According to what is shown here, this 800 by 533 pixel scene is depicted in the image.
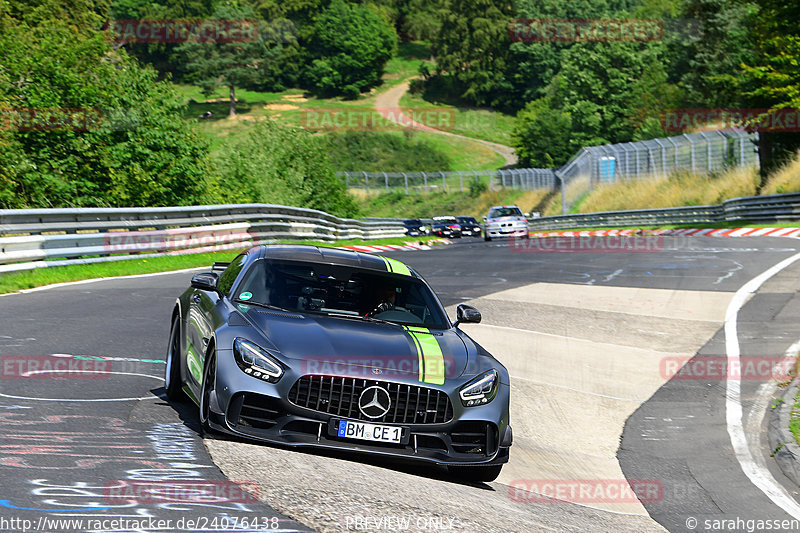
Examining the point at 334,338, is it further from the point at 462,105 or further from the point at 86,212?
the point at 462,105

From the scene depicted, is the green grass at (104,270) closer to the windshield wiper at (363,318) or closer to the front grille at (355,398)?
the windshield wiper at (363,318)

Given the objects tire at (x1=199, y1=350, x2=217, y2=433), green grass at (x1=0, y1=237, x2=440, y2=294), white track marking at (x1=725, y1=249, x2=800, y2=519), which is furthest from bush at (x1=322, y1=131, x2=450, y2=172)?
tire at (x1=199, y1=350, x2=217, y2=433)

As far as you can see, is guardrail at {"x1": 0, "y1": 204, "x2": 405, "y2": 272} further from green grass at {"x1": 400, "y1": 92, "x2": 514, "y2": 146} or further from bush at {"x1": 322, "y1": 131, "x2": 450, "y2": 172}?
green grass at {"x1": 400, "y1": 92, "x2": 514, "y2": 146}

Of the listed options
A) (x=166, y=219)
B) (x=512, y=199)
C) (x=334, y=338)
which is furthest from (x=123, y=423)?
(x=512, y=199)

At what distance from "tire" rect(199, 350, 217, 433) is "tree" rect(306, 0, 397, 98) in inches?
5725

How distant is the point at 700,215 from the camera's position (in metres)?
Answer: 46.9

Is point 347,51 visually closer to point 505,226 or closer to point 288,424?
point 505,226

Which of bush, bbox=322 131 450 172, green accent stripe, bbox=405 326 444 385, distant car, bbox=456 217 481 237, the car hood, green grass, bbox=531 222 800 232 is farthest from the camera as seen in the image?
bush, bbox=322 131 450 172

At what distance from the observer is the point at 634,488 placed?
26.5 feet

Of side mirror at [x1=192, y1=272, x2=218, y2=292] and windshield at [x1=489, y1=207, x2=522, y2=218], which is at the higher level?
side mirror at [x1=192, y1=272, x2=218, y2=292]

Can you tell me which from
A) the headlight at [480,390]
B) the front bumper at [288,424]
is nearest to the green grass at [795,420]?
the headlight at [480,390]

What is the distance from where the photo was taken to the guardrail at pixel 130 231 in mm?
18125

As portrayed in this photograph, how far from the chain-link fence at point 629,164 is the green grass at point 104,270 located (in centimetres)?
3219

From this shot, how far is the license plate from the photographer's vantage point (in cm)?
672
